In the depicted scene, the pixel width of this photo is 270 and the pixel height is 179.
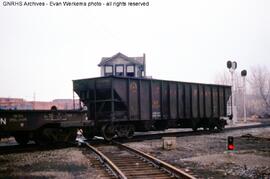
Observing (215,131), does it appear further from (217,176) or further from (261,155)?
(217,176)

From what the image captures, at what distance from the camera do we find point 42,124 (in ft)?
37.3

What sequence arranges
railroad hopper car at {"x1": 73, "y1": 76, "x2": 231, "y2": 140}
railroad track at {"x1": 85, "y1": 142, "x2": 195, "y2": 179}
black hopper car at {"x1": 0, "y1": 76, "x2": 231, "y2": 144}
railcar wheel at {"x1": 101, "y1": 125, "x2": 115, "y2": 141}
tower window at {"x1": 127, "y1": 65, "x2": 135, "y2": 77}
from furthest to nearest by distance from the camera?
tower window at {"x1": 127, "y1": 65, "x2": 135, "y2": 77} < railroad hopper car at {"x1": 73, "y1": 76, "x2": 231, "y2": 140} < railcar wheel at {"x1": 101, "y1": 125, "x2": 115, "y2": 141} < black hopper car at {"x1": 0, "y1": 76, "x2": 231, "y2": 144} < railroad track at {"x1": 85, "y1": 142, "x2": 195, "y2": 179}

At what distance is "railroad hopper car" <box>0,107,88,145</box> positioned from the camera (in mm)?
10617

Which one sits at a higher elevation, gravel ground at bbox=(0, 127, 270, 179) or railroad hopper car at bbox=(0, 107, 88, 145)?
railroad hopper car at bbox=(0, 107, 88, 145)

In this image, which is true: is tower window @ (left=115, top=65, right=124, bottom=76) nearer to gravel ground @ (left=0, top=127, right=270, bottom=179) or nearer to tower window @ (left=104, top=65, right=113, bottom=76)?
tower window @ (left=104, top=65, right=113, bottom=76)

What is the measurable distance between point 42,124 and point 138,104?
208 inches

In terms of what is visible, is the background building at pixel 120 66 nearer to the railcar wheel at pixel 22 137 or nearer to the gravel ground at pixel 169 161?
the railcar wheel at pixel 22 137

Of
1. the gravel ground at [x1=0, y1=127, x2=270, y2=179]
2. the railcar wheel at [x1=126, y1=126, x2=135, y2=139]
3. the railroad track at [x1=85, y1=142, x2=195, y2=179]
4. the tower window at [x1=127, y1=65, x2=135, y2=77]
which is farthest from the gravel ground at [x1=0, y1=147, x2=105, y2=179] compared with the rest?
the tower window at [x1=127, y1=65, x2=135, y2=77]

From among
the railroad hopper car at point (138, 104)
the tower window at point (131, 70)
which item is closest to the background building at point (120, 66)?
the tower window at point (131, 70)

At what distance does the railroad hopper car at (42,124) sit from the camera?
10.6 m

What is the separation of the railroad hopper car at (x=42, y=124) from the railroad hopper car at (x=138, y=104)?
1.28m

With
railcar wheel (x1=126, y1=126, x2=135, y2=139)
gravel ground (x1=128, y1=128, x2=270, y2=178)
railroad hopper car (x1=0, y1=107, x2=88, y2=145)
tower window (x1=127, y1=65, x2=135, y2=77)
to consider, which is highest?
tower window (x1=127, y1=65, x2=135, y2=77)

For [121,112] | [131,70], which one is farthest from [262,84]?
[121,112]

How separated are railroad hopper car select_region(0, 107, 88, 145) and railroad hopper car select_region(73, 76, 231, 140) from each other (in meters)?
1.28
